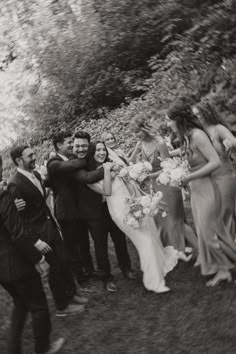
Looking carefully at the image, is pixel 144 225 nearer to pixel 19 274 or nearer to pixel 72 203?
pixel 72 203

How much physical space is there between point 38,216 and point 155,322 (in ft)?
5.06

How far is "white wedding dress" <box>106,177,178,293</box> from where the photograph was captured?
238 inches

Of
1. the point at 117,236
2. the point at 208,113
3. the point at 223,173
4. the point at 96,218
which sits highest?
the point at 208,113

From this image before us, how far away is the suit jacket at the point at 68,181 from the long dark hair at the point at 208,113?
4.32 ft

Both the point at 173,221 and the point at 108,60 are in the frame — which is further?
the point at 108,60

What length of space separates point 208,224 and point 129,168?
3.72 feet

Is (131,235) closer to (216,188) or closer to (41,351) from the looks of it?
(216,188)

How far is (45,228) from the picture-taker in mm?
5328

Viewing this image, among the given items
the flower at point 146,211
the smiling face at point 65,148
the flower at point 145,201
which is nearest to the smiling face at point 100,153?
the smiling face at point 65,148

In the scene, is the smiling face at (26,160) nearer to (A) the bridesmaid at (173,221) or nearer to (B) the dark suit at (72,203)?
(B) the dark suit at (72,203)

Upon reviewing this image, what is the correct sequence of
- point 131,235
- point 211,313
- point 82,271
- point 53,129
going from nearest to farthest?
point 211,313 → point 131,235 → point 82,271 → point 53,129

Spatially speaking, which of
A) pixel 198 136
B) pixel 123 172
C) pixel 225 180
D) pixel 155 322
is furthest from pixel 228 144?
pixel 155 322

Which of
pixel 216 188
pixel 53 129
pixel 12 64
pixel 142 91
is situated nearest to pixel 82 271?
pixel 216 188

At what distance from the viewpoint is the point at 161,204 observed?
7.05 m
